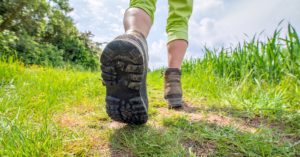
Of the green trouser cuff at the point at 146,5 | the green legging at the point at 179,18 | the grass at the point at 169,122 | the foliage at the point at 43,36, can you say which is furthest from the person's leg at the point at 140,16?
the foliage at the point at 43,36

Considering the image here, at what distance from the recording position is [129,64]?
3.88 ft

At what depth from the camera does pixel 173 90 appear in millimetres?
1944

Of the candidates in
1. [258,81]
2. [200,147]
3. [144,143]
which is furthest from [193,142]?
[258,81]

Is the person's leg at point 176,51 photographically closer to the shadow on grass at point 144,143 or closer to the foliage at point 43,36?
the shadow on grass at point 144,143

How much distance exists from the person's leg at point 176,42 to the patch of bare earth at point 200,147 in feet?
2.27

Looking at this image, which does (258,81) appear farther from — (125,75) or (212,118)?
(125,75)

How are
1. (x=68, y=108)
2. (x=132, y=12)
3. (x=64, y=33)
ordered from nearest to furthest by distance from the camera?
(x=132, y=12)
(x=68, y=108)
(x=64, y=33)

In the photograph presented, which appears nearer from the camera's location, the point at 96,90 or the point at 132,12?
the point at 132,12

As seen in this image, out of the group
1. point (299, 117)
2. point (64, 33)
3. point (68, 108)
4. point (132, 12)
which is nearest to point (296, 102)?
point (299, 117)

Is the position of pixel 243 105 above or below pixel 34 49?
below

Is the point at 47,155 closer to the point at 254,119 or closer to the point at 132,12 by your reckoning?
the point at 132,12

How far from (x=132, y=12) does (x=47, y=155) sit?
0.78m

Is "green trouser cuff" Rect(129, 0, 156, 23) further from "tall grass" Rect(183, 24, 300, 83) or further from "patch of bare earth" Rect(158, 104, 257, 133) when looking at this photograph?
"tall grass" Rect(183, 24, 300, 83)

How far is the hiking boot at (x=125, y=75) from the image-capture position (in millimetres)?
1183
